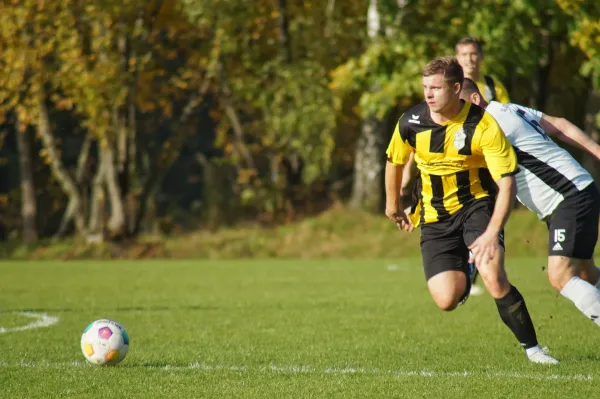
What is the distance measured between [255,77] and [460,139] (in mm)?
19082

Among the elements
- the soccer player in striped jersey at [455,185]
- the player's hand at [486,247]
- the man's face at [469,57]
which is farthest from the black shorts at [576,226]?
the man's face at [469,57]

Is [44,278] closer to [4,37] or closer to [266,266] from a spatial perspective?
[266,266]

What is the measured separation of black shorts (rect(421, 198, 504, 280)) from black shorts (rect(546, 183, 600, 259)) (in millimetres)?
384

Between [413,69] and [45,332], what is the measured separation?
1374 cm

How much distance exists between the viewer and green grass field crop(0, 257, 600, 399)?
623cm

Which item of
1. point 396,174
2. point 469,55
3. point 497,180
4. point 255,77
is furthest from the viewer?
point 255,77

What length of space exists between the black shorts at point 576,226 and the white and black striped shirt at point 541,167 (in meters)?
0.07

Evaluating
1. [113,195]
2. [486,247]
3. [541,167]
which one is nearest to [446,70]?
[541,167]

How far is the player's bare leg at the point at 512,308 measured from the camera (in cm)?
681

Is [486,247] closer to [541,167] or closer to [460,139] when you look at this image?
[460,139]

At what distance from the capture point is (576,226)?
6.88 m

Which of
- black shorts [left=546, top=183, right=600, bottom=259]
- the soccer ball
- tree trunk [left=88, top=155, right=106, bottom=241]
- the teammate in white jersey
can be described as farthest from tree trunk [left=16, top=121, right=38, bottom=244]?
black shorts [left=546, top=183, right=600, bottom=259]

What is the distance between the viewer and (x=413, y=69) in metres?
21.5

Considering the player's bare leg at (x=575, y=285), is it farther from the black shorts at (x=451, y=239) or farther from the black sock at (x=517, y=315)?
the black shorts at (x=451, y=239)
